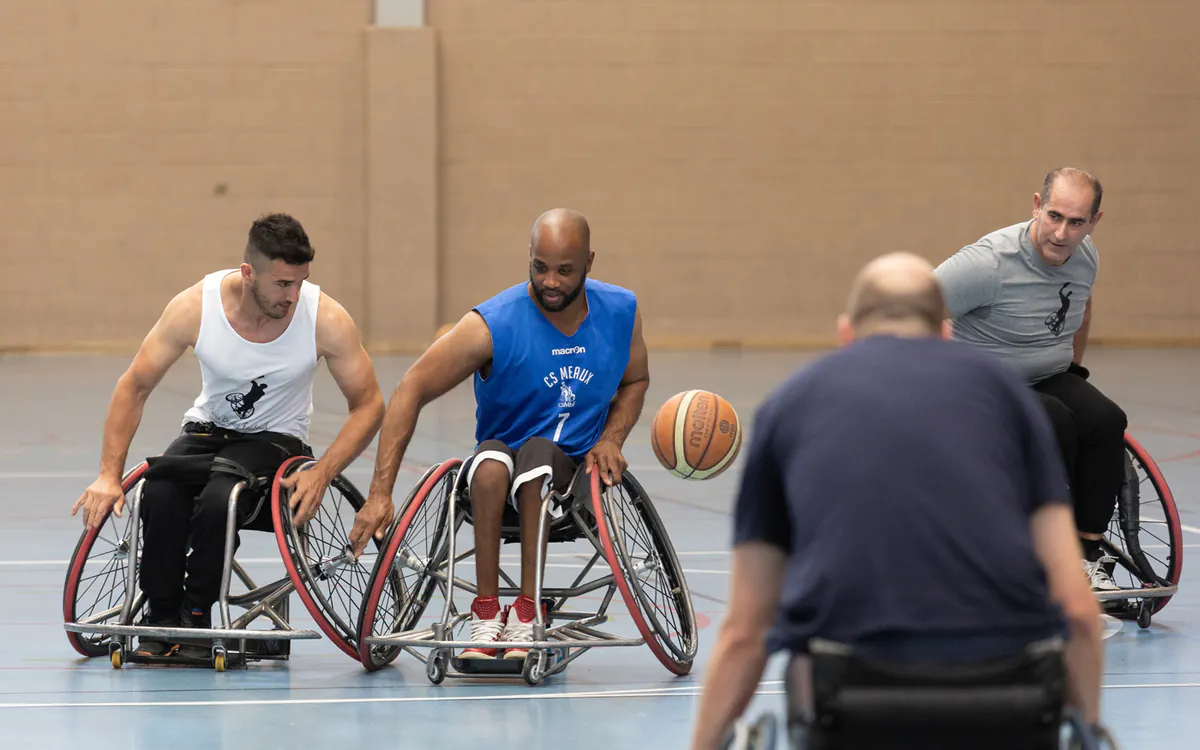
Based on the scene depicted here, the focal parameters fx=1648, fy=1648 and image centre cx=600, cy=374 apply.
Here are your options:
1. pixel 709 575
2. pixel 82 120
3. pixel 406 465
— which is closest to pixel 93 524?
pixel 709 575

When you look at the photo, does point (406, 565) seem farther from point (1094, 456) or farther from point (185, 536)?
point (1094, 456)

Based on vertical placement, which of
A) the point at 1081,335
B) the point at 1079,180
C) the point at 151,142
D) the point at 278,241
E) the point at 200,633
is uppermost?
the point at 151,142

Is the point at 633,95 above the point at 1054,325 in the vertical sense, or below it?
above

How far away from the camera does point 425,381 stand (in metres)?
4.03

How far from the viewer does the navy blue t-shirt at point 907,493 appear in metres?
1.95

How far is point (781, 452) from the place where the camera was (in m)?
2.05

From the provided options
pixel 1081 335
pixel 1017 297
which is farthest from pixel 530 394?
pixel 1081 335

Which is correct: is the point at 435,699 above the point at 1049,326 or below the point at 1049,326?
below

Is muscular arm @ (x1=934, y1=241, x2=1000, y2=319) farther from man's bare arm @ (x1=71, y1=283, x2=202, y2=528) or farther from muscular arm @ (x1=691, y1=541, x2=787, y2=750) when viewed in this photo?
muscular arm @ (x1=691, y1=541, x2=787, y2=750)

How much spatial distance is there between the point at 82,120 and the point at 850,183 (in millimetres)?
5986

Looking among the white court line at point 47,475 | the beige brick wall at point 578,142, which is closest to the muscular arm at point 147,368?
the white court line at point 47,475

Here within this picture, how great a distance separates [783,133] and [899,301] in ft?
36.7

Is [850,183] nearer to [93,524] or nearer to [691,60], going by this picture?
[691,60]

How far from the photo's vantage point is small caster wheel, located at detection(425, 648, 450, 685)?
3.92 meters
